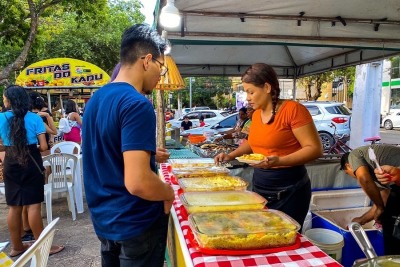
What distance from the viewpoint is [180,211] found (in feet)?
5.47

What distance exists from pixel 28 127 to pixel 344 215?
10.4ft

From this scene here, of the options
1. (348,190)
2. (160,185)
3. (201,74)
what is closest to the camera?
(160,185)

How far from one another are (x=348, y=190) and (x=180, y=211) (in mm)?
2409

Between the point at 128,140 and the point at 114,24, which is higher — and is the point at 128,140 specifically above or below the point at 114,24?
below

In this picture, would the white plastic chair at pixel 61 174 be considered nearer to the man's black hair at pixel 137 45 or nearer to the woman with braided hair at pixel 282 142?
the woman with braided hair at pixel 282 142

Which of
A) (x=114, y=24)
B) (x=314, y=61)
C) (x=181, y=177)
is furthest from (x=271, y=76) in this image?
(x=114, y=24)

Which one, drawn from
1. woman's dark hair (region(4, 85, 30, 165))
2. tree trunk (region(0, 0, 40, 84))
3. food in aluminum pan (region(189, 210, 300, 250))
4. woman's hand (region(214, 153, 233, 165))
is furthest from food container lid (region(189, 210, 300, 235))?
tree trunk (region(0, 0, 40, 84))

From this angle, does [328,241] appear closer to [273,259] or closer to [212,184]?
[212,184]

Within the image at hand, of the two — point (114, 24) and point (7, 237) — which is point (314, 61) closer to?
point (7, 237)

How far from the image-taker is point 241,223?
4.30 feet

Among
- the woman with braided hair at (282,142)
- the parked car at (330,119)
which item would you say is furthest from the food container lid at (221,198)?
the parked car at (330,119)

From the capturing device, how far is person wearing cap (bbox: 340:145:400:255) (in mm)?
2080

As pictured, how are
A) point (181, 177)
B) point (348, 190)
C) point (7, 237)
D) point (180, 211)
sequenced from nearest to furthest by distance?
1. point (180, 211)
2. point (181, 177)
3. point (348, 190)
4. point (7, 237)

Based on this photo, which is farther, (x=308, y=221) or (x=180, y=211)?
(x=308, y=221)
